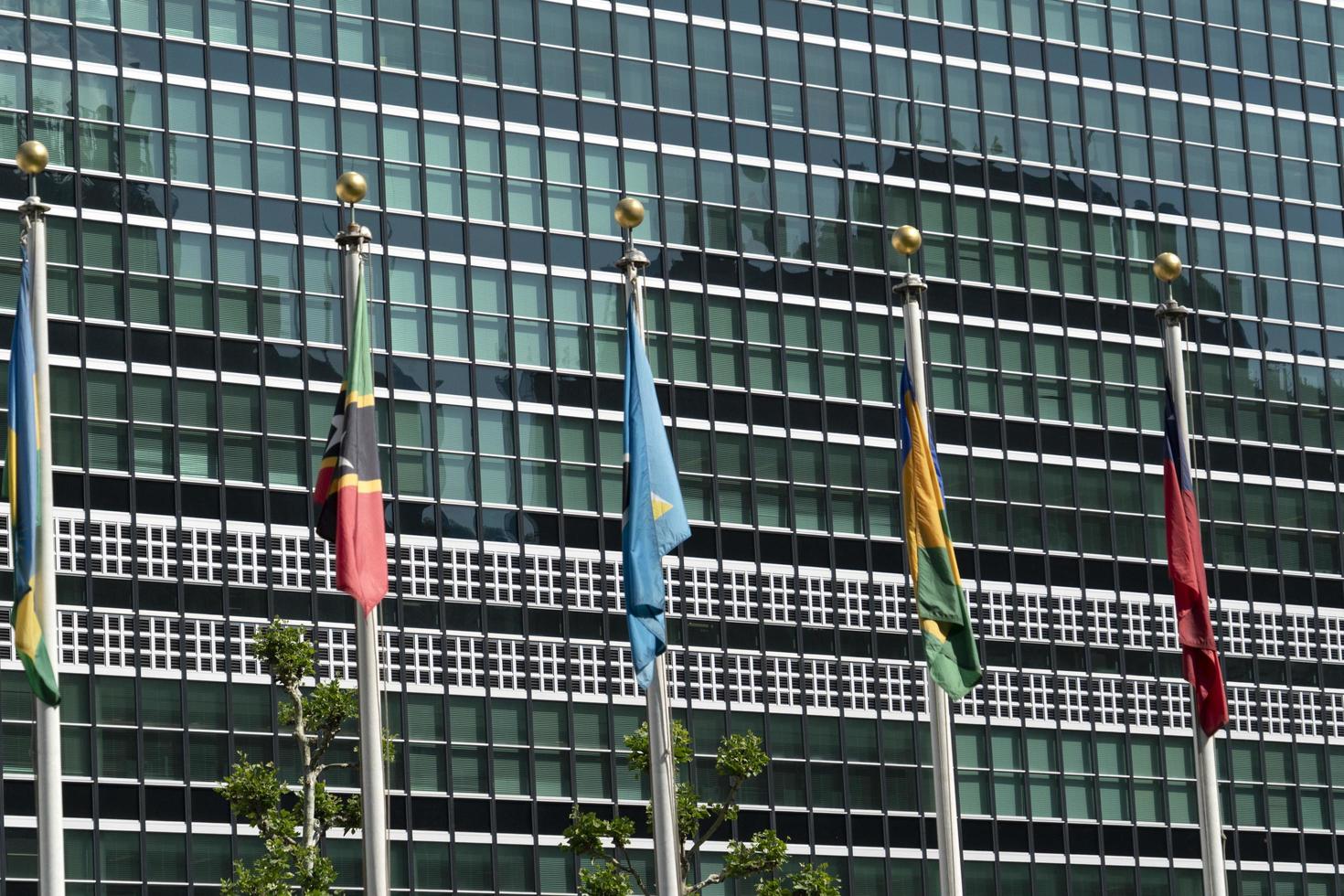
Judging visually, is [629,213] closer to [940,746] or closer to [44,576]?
[940,746]

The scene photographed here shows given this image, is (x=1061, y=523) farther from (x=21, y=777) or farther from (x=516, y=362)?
(x=21, y=777)

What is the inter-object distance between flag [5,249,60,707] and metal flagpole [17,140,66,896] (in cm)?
7

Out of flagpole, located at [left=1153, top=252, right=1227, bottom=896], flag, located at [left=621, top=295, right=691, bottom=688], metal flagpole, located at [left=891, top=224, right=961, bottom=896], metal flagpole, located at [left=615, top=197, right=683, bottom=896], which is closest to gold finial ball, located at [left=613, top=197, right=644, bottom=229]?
flag, located at [left=621, top=295, right=691, bottom=688]

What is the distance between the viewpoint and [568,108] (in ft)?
290

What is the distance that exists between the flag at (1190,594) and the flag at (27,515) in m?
18.1

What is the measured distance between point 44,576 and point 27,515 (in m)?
0.93

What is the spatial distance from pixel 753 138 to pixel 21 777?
95.3ft

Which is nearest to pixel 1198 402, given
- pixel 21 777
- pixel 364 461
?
pixel 21 777

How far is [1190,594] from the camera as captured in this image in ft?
165

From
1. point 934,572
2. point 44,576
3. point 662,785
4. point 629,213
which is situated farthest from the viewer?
point 629,213

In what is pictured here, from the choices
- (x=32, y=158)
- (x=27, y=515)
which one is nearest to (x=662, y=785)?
(x=27, y=515)

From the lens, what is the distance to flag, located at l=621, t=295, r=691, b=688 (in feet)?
154

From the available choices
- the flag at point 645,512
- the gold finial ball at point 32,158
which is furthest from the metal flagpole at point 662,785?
the gold finial ball at point 32,158

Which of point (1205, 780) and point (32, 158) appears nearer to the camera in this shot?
point (32, 158)
